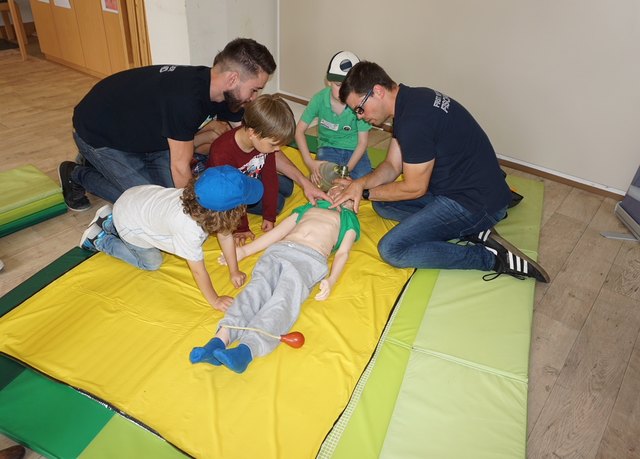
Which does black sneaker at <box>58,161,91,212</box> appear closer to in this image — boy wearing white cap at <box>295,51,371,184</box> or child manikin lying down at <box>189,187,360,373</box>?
child manikin lying down at <box>189,187,360,373</box>

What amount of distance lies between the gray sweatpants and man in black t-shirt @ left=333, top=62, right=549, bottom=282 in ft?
1.43

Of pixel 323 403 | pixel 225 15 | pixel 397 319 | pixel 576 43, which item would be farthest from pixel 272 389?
pixel 225 15

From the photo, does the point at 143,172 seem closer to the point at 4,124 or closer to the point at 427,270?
the point at 427,270

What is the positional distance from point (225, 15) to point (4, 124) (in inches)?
82.7

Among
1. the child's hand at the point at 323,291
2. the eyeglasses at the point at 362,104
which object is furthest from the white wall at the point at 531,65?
the child's hand at the point at 323,291

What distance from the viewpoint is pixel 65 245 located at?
2.53 metres

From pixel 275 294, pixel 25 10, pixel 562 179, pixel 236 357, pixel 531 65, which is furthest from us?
pixel 25 10

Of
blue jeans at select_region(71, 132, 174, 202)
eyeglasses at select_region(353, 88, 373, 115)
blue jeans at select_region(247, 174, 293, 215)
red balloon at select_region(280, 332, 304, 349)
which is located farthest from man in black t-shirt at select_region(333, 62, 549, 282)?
blue jeans at select_region(71, 132, 174, 202)

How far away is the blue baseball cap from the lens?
5.72 ft

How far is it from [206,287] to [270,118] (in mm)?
804

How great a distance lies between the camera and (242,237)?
2.54 metres

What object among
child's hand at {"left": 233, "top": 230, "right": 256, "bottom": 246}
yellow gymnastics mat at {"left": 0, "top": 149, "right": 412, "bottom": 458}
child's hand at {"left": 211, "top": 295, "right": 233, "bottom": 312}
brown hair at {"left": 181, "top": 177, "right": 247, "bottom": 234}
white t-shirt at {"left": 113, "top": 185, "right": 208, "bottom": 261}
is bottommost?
yellow gymnastics mat at {"left": 0, "top": 149, "right": 412, "bottom": 458}

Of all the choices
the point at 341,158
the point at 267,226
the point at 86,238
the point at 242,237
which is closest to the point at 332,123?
the point at 341,158

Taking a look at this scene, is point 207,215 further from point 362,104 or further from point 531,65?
point 531,65
